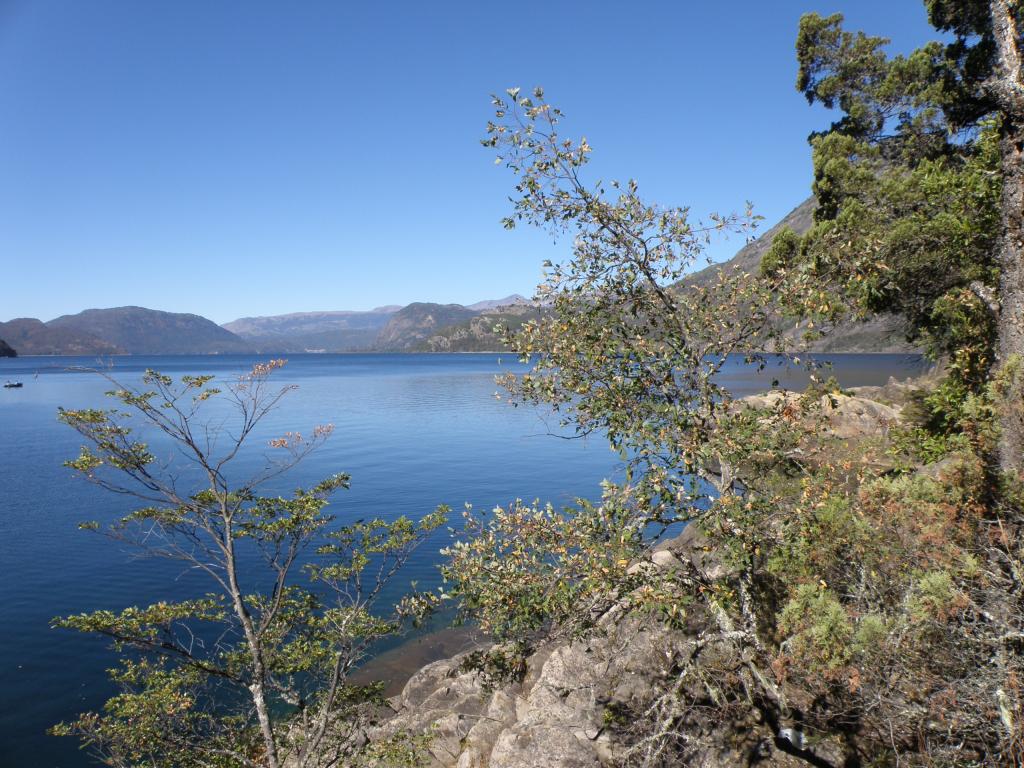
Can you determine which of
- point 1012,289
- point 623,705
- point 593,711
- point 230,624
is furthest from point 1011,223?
point 230,624

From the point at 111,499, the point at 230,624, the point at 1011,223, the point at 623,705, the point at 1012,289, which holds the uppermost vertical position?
the point at 1011,223

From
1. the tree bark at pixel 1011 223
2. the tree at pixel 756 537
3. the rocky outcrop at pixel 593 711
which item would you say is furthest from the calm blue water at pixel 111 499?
the rocky outcrop at pixel 593 711

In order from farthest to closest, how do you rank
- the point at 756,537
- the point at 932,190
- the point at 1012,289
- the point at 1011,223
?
the point at 932,190
the point at 1012,289
the point at 1011,223
the point at 756,537

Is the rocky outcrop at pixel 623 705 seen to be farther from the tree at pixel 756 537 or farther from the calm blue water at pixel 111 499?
the calm blue water at pixel 111 499

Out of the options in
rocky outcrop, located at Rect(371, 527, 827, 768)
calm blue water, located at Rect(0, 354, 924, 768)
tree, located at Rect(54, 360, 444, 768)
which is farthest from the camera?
calm blue water, located at Rect(0, 354, 924, 768)

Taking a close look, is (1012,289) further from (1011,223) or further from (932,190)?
(932,190)

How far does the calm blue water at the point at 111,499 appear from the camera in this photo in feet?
61.8

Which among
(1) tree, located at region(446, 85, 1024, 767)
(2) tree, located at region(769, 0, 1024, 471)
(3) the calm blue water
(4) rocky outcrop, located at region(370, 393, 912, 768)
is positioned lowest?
(3) the calm blue water

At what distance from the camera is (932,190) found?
50.2 feet

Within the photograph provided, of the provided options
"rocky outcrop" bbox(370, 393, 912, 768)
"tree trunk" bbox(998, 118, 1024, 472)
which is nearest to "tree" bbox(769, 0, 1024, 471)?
Result: "tree trunk" bbox(998, 118, 1024, 472)

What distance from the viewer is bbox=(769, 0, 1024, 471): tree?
29.7 ft

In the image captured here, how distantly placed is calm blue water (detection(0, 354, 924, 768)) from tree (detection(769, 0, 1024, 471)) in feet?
11.9

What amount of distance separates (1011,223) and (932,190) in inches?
262

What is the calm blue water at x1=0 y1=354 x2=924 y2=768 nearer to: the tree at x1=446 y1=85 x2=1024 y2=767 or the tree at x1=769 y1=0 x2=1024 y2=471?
the tree at x1=446 y1=85 x2=1024 y2=767
